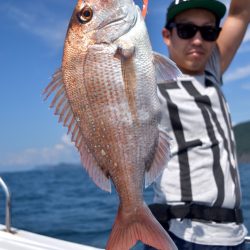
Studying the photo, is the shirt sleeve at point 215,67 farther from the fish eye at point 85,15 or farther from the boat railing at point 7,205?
the boat railing at point 7,205

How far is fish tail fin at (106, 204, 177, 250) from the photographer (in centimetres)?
162

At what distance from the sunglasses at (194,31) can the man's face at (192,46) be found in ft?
0.06

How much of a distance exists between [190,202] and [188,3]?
3.81ft

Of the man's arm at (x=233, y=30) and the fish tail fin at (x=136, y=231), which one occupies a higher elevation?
the man's arm at (x=233, y=30)

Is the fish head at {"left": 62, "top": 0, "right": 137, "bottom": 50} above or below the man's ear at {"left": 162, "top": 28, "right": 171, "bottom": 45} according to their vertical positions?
above

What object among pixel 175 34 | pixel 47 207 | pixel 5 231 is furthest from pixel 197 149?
pixel 47 207

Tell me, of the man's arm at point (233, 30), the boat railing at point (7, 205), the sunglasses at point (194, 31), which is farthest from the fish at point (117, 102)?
the boat railing at point (7, 205)

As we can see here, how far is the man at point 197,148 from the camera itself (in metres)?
2.42

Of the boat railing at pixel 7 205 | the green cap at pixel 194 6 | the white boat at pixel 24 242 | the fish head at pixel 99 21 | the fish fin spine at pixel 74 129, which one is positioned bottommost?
the white boat at pixel 24 242

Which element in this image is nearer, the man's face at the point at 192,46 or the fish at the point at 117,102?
the fish at the point at 117,102

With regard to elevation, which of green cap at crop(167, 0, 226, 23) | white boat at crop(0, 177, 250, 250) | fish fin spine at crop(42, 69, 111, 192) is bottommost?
white boat at crop(0, 177, 250, 250)

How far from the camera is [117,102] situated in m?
1.60

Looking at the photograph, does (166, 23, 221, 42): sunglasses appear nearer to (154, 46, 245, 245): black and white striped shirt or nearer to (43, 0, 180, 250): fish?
(154, 46, 245, 245): black and white striped shirt

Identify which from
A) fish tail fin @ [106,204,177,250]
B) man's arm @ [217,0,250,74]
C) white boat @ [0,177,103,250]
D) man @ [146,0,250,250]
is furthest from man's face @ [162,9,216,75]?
white boat @ [0,177,103,250]
